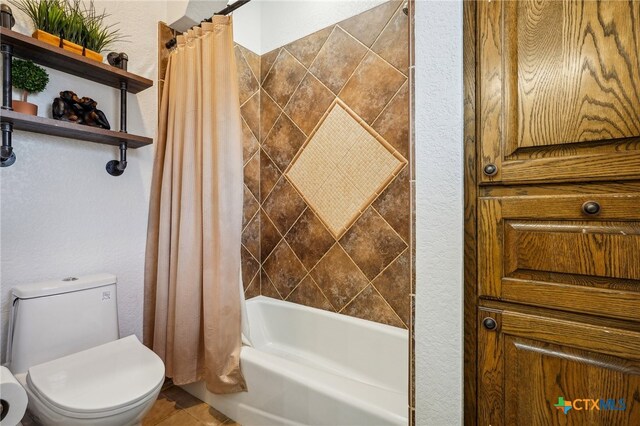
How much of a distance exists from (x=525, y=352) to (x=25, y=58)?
7.40 feet

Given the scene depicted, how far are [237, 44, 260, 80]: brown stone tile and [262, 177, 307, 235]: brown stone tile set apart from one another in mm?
906

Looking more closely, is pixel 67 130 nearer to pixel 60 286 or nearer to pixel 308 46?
pixel 60 286

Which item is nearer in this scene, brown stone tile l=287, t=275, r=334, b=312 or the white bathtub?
the white bathtub

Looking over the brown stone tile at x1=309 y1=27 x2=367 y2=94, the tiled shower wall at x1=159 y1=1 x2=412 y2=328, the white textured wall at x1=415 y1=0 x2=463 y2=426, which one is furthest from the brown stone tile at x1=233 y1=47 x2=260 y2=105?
the white textured wall at x1=415 y1=0 x2=463 y2=426

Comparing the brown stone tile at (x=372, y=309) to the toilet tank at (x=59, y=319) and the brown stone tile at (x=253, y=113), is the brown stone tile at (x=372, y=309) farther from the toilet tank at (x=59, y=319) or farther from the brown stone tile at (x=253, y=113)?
the brown stone tile at (x=253, y=113)

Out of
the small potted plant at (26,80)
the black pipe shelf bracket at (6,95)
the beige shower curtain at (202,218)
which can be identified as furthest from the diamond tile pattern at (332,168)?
the black pipe shelf bracket at (6,95)

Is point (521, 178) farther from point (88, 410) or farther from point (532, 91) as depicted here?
point (88, 410)

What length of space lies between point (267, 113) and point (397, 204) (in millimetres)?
1309

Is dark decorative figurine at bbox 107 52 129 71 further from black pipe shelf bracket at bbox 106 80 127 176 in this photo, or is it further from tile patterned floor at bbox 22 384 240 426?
tile patterned floor at bbox 22 384 240 426

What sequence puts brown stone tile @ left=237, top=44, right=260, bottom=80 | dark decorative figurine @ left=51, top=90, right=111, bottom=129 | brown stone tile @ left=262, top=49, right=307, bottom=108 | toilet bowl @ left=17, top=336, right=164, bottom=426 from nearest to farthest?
toilet bowl @ left=17, top=336, right=164, bottom=426 → dark decorative figurine @ left=51, top=90, right=111, bottom=129 → brown stone tile @ left=262, top=49, right=307, bottom=108 → brown stone tile @ left=237, top=44, right=260, bottom=80

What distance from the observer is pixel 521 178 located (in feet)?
2.44

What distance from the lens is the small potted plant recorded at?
137 centimetres

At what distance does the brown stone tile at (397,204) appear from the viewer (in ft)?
6.01

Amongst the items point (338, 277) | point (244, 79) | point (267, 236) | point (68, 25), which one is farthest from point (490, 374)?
point (244, 79)
